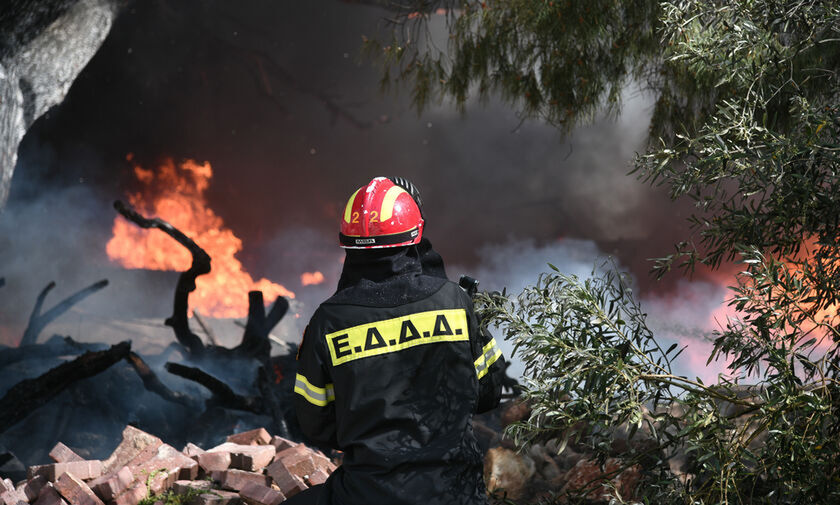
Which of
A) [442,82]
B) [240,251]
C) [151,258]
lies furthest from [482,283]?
[151,258]

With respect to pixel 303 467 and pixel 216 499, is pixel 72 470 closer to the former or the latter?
pixel 216 499

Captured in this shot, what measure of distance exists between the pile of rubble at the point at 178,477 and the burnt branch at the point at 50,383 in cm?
95

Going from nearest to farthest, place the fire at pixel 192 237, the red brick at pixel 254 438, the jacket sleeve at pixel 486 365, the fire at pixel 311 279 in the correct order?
the jacket sleeve at pixel 486 365 → the red brick at pixel 254 438 → the fire at pixel 192 237 → the fire at pixel 311 279

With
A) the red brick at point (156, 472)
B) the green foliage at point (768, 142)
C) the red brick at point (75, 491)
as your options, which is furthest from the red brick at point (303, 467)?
the green foliage at point (768, 142)

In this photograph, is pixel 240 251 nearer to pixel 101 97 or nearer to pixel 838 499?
pixel 101 97

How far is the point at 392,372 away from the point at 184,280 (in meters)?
3.30

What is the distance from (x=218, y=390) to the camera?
14.8 ft

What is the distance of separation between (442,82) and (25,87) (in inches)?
103

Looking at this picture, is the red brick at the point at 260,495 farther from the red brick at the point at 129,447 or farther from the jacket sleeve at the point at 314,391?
the jacket sleeve at the point at 314,391

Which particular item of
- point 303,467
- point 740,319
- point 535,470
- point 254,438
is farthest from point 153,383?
point 740,319

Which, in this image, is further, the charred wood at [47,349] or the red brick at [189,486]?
the charred wood at [47,349]

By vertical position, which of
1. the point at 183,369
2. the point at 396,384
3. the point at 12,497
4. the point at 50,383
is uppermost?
the point at 183,369

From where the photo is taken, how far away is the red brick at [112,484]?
294 cm

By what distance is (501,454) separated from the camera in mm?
3457
